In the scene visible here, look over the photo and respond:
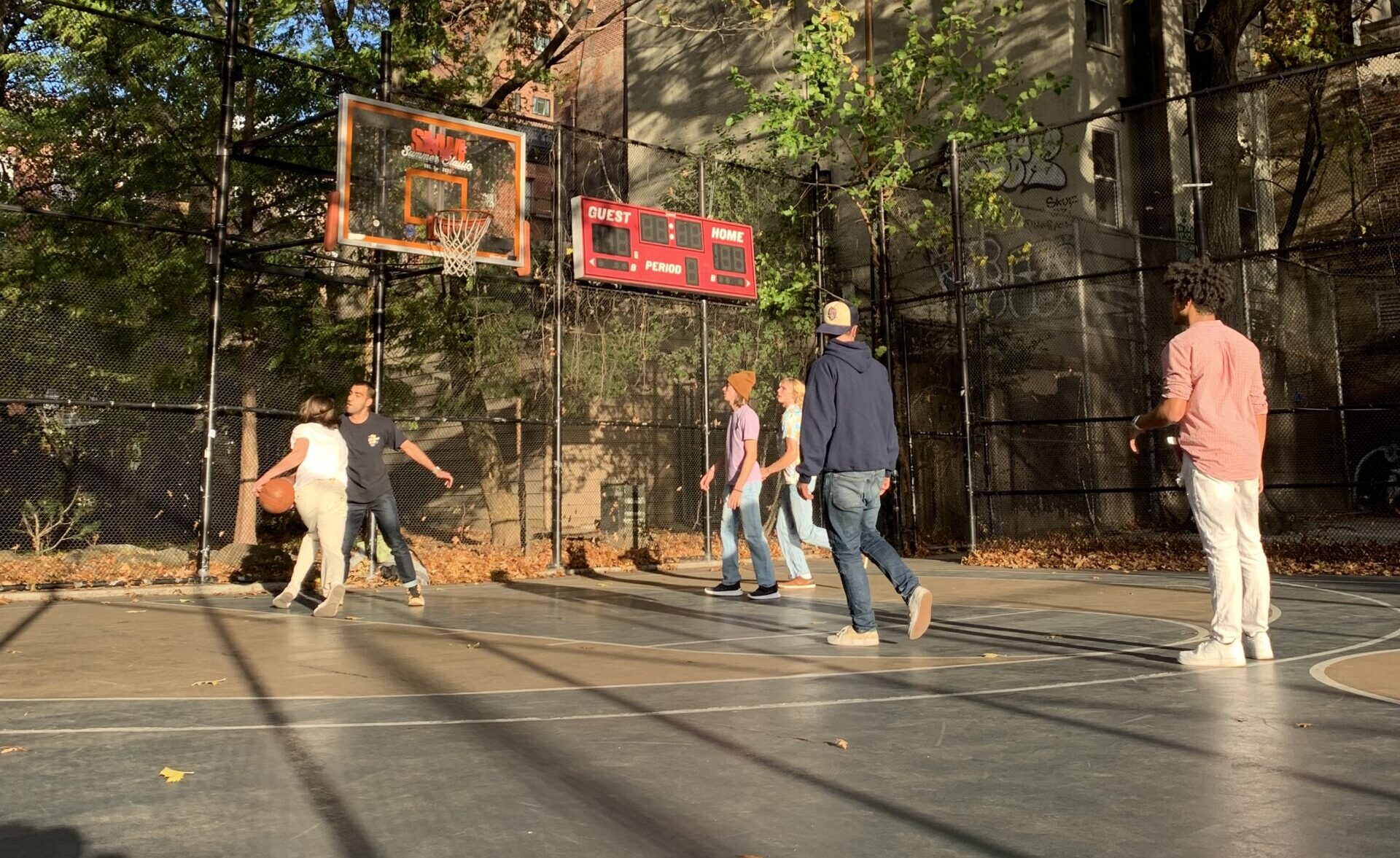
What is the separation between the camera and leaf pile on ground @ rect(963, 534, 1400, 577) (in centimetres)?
1376

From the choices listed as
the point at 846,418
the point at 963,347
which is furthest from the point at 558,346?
the point at 846,418

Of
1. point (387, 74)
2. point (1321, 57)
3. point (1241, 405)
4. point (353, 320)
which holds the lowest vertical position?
point (1241, 405)

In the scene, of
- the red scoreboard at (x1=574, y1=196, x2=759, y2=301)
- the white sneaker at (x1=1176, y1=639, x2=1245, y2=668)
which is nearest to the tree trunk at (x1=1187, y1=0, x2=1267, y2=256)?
the red scoreboard at (x1=574, y1=196, x2=759, y2=301)

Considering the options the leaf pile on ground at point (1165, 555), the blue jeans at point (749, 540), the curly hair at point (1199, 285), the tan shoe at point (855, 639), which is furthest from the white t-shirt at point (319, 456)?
the leaf pile on ground at point (1165, 555)

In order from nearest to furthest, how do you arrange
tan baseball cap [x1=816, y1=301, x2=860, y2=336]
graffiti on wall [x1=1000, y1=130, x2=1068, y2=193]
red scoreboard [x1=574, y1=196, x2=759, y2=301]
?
tan baseball cap [x1=816, y1=301, x2=860, y2=336] → red scoreboard [x1=574, y1=196, x2=759, y2=301] → graffiti on wall [x1=1000, y1=130, x2=1068, y2=193]

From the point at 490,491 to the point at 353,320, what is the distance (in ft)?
12.6

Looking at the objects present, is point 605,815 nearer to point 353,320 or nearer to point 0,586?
point 0,586

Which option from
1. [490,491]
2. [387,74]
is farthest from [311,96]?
[490,491]

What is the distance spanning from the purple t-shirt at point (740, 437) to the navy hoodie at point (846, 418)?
375 centimetres

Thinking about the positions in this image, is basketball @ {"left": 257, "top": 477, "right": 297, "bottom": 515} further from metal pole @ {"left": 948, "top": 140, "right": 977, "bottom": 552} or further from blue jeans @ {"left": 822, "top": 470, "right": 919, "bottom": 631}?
metal pole @ {"left": 948, "top": 140, "right": 977, "bottom": 552}

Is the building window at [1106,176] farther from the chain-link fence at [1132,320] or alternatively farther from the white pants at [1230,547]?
the white pants at [1230,547]

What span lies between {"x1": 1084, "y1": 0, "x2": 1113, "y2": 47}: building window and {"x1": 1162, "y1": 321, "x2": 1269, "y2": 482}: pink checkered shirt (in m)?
19.3

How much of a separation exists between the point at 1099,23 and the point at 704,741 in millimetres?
22874

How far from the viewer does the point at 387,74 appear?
15.0 metres
